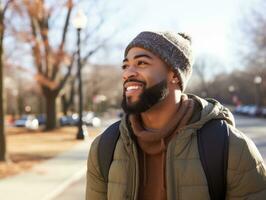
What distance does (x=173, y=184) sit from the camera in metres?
2.53

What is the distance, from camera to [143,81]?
2.66 metres

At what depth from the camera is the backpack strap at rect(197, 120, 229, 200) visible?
2471 mm

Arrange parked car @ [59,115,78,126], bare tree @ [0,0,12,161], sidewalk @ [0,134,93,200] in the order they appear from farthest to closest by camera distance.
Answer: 1. parked car @ [59,115,78,126]
2. bare tree @ [0,0,12,161]
3. sidewalk @ [0,134,93,200]

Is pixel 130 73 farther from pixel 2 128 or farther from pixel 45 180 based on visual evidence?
pixel 2 128

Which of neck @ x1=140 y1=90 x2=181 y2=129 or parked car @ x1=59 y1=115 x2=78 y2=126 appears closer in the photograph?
neck @ x1=140 y1=90 x2=181 y2=129

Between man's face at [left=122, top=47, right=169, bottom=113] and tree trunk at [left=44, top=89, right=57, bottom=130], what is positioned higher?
man's face at [left=122, top=47, right=169, bottom=113]

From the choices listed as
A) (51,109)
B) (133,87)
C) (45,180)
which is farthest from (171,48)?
(51,109)

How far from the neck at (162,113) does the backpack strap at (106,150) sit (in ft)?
0.65

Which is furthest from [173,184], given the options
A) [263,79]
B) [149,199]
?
[263,79]

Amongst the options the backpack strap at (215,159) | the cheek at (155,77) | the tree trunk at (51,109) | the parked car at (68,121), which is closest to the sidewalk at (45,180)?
the cheek at (155,77)

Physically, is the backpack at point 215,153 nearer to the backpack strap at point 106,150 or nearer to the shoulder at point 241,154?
the shoulder at point 241,154

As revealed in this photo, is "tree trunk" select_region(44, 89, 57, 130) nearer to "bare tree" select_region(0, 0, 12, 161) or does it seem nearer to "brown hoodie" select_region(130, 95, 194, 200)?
"bare tree" select_region(0, 0, 12, 161)

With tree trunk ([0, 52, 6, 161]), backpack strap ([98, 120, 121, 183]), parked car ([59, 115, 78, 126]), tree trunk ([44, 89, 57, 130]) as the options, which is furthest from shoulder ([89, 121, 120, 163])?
parked car ([59, 115, 78, 126])

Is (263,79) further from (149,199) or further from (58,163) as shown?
(149,199)
